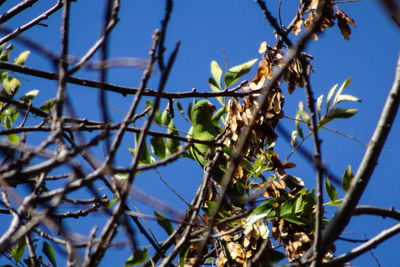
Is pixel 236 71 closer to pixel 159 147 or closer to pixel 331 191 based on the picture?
pixel 159 147

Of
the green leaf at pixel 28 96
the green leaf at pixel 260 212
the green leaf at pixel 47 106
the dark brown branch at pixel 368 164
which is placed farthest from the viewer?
the green leaf at pixel 28 96

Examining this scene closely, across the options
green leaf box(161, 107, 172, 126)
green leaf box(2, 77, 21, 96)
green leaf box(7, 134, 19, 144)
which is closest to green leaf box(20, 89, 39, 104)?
green leaf box(2, 77, 21, 96)

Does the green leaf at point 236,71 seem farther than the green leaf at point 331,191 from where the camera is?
Yes

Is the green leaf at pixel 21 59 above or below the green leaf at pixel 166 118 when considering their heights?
above

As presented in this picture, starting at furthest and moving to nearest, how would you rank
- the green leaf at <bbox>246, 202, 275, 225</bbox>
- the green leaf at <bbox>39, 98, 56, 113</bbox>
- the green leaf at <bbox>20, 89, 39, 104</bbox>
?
1. the green leaf at <bbox>20, 89, 39, 104</bbox>
2. the green leaf at <bbox>39, 98, 56, 113</bbox>
3. the green leaf at <bbox>246, 202, 275, 225</bbox>

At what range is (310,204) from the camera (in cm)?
137

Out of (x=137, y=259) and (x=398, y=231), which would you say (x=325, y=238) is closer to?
(x=398, y=231)

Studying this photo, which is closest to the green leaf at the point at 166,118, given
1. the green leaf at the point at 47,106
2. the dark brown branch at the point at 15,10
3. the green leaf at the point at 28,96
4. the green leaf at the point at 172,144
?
the green leaf at the point at 172,144

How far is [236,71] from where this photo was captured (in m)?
1.55

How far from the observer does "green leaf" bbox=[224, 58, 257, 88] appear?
1540 millimetres

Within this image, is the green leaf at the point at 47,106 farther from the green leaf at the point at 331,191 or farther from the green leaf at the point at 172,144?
the green leaf at the point at 331,191

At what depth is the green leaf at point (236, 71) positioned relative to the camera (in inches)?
60.6

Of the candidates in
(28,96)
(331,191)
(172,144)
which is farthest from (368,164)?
(28,96)

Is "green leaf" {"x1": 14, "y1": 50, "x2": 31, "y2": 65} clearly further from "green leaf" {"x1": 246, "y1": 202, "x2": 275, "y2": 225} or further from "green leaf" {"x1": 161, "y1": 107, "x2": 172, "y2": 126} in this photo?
"green leaf" {"x1": 246, "y1": 202, "x2": 275, "y2": 225}
